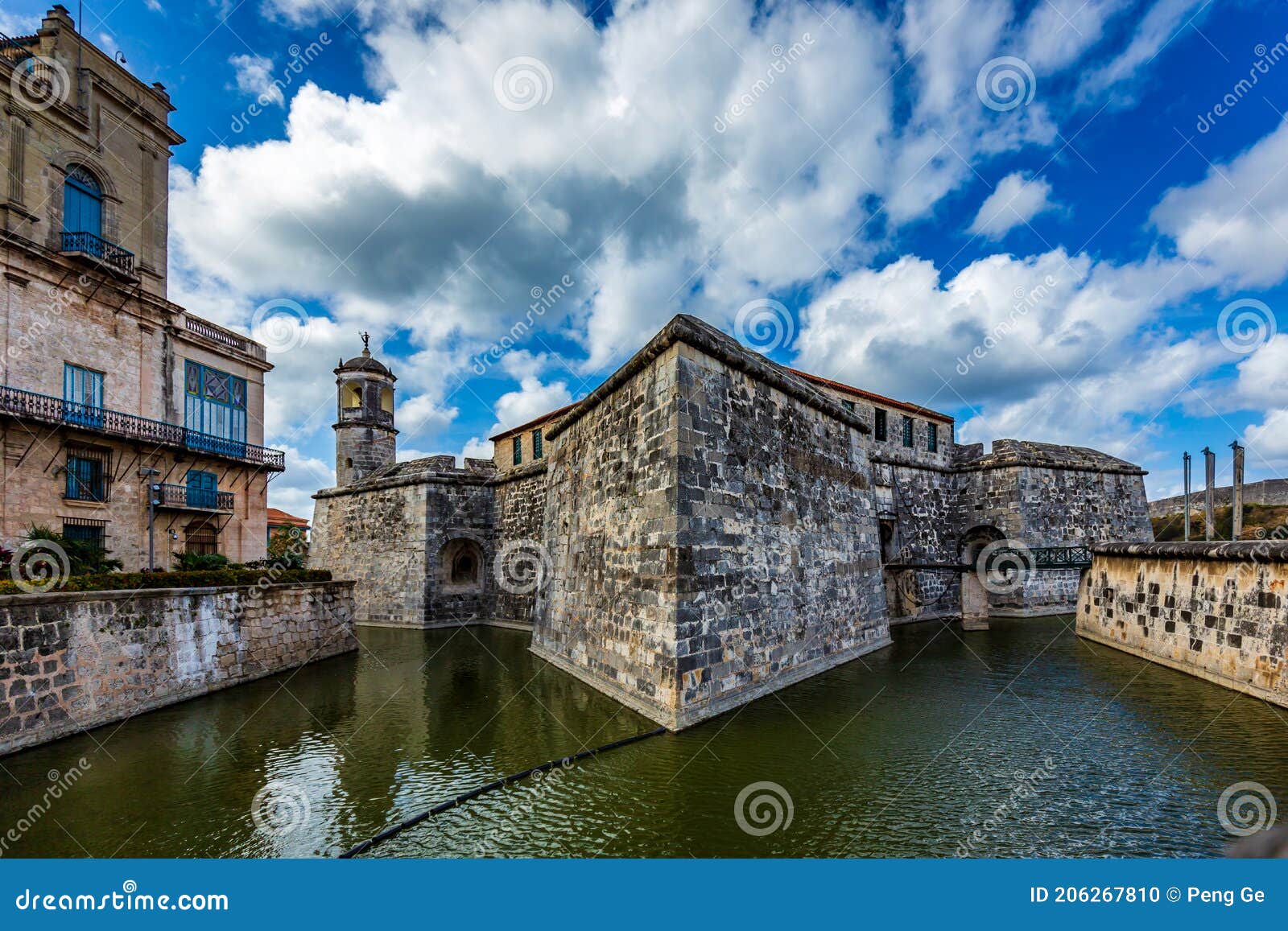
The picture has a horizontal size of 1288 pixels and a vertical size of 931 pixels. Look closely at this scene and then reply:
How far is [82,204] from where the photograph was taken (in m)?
13.6

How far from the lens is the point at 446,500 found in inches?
782

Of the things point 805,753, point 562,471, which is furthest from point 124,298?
point 805,753

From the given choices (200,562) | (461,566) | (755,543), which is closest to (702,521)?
(755,543)

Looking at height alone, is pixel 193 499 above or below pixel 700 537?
above

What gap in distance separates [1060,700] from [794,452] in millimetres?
5717

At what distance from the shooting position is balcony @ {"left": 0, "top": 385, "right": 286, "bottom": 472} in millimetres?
11680

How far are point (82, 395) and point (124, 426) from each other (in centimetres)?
96

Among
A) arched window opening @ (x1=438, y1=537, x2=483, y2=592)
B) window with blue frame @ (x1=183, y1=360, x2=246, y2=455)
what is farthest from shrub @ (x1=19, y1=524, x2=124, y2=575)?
arched window opening @ (x1=438, y1=537, x2=483, y2=592)

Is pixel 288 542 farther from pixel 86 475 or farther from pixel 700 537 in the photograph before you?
pixel 700 537

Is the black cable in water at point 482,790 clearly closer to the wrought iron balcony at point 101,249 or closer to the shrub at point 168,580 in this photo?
the shrub at point 168,580

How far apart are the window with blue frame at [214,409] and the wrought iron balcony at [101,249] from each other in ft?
8.57

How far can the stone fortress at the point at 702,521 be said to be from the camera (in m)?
8.78

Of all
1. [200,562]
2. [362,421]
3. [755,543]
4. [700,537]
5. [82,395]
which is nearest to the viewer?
[700,537]

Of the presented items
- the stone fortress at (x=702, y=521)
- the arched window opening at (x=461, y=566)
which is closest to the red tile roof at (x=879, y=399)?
the stone fortress at (x=702, y=521)
